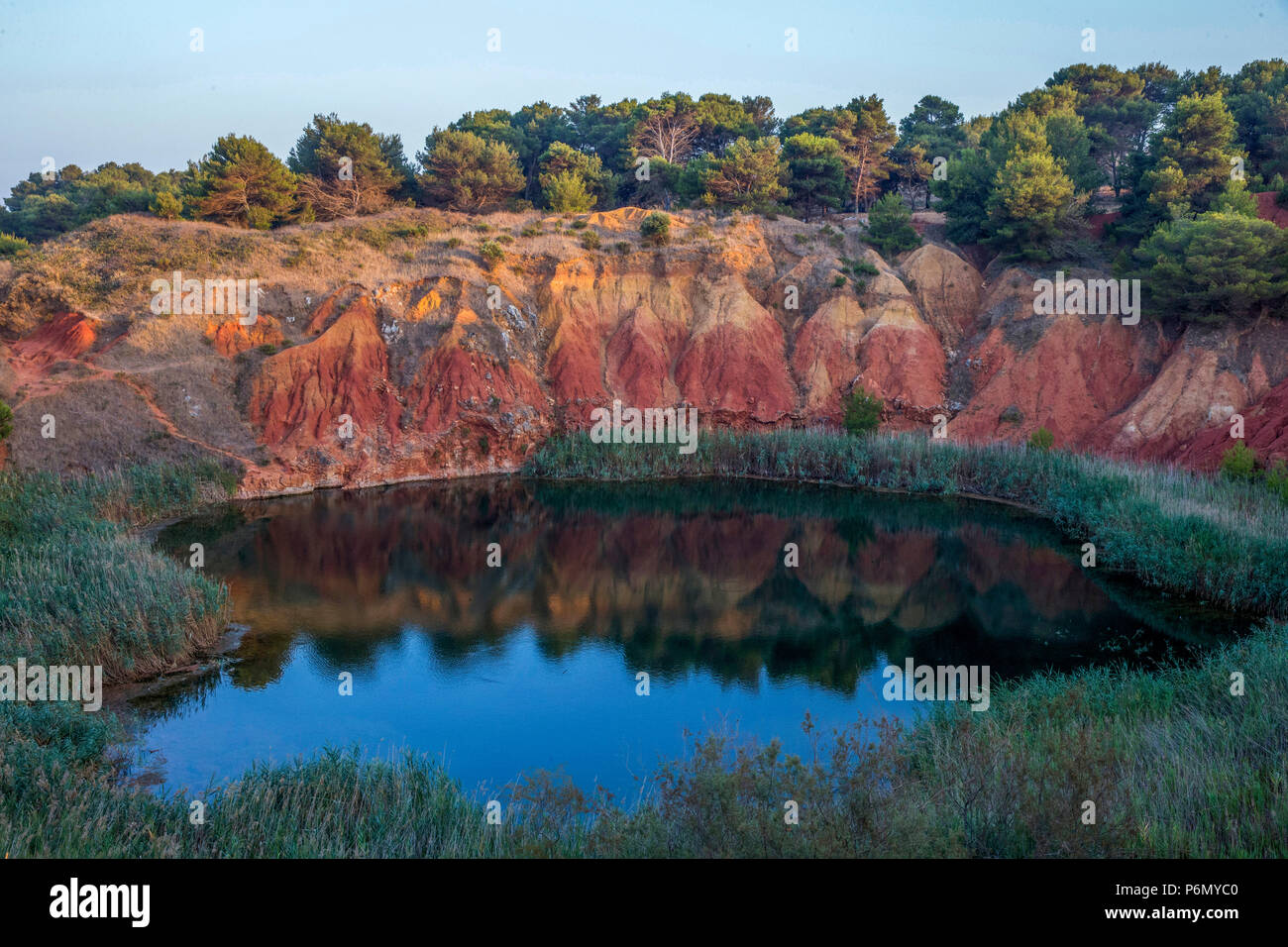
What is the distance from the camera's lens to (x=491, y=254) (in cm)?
4234

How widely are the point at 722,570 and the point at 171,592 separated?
12.9 metres

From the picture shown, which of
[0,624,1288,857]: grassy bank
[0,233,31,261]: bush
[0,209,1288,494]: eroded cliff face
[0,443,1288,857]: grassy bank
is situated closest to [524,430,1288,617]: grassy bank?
[0,443,1288,857]: grassy bank

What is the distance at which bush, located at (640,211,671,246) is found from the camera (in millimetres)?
44375

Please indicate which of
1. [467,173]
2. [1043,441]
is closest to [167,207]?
[467,173]

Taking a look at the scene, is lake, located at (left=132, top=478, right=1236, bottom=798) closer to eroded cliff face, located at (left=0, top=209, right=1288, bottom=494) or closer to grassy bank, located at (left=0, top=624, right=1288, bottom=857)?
grassy bank, located at (left=0, top=624, right=1288, bottom=857)

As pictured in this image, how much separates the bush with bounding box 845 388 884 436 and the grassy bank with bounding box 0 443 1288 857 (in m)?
16.1

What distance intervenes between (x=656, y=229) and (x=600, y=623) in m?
31.3

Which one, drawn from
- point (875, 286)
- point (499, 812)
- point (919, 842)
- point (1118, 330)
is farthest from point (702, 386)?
point (919, 842)

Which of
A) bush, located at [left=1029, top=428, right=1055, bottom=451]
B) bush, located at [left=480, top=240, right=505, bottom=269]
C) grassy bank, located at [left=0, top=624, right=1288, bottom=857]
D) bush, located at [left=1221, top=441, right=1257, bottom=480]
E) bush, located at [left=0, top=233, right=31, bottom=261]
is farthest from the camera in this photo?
bush, located at [left=480, top=240, right=505, bottom=269]

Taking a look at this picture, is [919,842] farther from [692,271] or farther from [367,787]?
[692,271]

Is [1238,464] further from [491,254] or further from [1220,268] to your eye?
[491,254]

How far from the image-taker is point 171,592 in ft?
52.0

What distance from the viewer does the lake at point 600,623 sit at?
12.7 m

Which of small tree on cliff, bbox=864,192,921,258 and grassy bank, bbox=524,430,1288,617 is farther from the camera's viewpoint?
small tree on cliff, bbox=864,192,921,258
